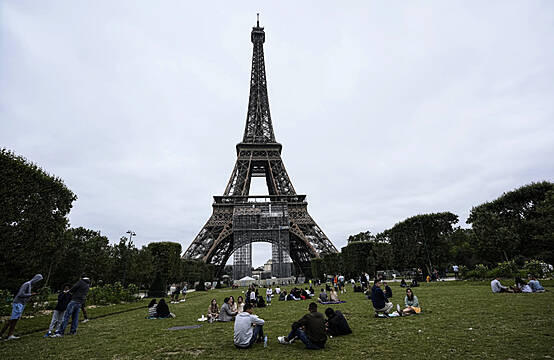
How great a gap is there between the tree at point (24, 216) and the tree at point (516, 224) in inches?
1250

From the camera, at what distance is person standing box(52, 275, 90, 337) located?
27.4ft

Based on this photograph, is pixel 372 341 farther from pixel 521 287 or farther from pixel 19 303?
pixel 521 287

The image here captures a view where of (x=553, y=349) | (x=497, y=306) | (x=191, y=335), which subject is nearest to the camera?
(x=553, y=349)

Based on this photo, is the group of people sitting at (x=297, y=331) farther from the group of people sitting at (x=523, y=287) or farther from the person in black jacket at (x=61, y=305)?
the group of people sitting at (x=523, y=287)

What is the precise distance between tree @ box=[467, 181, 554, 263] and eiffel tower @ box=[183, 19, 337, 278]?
19295 millimetres

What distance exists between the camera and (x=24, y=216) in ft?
49.4

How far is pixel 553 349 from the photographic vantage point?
4520 millimetres

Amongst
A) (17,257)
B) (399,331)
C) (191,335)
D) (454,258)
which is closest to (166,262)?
(17,257)

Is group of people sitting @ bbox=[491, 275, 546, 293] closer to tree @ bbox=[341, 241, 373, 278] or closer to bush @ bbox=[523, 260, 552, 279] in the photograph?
bush @ bbox=[523, 260, 552, 279]

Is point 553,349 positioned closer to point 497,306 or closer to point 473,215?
point 497,306

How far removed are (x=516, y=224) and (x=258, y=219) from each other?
3226cm

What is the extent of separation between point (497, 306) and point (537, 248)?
80.1ft

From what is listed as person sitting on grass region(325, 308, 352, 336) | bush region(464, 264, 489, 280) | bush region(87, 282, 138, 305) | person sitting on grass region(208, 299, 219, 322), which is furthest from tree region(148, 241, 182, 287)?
bush region(464, 264, 489, 280)

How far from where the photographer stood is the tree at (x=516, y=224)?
24219 mm
